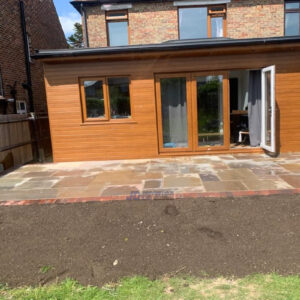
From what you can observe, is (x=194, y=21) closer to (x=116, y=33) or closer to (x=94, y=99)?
(x=116, y=33)

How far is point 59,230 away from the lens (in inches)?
136

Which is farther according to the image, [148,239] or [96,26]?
[96,26]

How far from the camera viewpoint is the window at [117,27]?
10.1 meters

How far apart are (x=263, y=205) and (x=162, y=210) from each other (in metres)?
1.45

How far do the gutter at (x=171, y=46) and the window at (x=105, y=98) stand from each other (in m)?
0.79

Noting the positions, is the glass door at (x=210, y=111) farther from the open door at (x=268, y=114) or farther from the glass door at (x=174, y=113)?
the open door at (x=268, y=114)

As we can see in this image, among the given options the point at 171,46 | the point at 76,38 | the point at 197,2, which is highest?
the point at 76,38

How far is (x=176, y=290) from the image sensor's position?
→ 228 centimetres

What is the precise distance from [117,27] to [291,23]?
6497 mm

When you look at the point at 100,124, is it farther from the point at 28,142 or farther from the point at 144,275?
the point at 144,275

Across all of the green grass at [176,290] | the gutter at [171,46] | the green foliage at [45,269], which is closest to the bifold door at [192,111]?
the gutter at [171,46]

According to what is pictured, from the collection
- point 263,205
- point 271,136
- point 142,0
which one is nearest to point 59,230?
point 263,205

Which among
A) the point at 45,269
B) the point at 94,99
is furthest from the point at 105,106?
the point at 45,269

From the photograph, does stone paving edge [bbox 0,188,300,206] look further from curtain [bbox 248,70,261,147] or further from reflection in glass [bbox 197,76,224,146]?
curtain [bbox 248,70,261,147]
